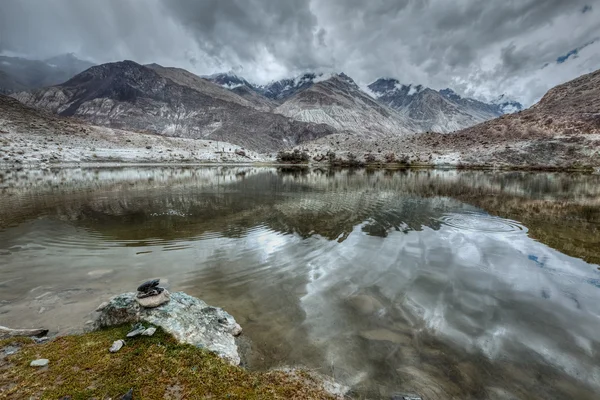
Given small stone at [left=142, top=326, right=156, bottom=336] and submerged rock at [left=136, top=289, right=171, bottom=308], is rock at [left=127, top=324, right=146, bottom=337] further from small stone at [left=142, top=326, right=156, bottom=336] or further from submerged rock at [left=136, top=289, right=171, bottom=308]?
submerged rock at [left=136, top=289, right=171, bottom=308]

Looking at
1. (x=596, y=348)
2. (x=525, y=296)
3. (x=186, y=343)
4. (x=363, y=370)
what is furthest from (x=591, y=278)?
(x=186, y=343)

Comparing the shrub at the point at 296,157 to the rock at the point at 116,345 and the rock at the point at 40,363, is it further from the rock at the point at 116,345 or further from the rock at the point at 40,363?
the rock at the point at 40,363

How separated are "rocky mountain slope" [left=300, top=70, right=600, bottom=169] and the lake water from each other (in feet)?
349

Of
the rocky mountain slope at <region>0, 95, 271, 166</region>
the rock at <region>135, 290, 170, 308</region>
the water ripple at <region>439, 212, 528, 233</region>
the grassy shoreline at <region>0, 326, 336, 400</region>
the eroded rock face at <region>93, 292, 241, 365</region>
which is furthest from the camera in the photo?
the rocky mountain slope at <region>0, 95, 271, 166</region>

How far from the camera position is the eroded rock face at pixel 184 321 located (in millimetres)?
6070

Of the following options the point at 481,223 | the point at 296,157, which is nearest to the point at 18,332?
the point at 481,223

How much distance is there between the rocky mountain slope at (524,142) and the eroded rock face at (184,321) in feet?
404

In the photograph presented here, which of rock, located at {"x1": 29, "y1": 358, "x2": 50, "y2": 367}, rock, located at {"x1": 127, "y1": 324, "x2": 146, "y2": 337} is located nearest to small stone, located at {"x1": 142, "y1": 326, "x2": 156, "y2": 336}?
rock, located at {"x1": 127, "y1": 324, "x2": 146, "y2": 337}

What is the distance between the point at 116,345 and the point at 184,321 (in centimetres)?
140

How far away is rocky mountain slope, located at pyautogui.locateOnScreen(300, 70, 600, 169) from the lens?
330 ft

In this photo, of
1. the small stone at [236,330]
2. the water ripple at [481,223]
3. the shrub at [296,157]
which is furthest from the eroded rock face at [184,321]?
the shrub at [296,157]

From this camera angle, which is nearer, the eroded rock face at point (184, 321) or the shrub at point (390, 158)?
the eroded rock face at point (184, 321)

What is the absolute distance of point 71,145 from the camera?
9506 centimetres

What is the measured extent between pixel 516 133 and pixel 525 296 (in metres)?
144
